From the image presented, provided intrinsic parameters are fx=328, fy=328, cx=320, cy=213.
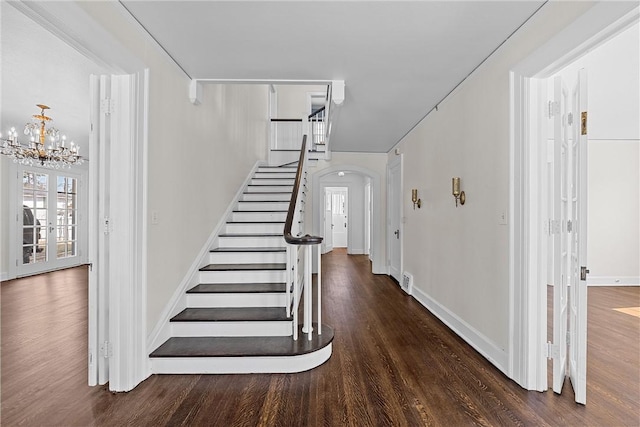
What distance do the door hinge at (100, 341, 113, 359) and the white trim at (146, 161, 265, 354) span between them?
24cm

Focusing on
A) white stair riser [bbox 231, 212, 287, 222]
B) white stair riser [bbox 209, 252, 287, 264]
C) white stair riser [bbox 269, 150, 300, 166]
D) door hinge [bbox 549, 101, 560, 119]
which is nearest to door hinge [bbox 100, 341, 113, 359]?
white stair riser [bbox 209, 252, 287, 264]

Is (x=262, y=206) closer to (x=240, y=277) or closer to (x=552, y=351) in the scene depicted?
(x=240, y=277)

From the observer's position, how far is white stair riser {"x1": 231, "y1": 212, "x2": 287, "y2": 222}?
456 cm

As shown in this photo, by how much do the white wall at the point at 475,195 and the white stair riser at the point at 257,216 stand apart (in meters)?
1.99

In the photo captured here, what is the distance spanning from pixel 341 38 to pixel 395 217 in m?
4.21

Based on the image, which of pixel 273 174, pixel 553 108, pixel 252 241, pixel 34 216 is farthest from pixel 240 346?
pixel 34 216

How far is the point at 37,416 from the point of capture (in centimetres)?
195

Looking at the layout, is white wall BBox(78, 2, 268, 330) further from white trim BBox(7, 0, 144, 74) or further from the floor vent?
the floor vent

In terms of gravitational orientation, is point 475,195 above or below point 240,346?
above

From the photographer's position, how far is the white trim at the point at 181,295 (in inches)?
101

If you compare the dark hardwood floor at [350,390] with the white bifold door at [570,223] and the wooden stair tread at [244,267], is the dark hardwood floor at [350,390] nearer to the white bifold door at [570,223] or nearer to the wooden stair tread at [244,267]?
the white bifold door at [570,223]

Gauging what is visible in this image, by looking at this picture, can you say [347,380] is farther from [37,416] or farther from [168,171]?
[168,171]

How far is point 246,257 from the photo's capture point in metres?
3.79

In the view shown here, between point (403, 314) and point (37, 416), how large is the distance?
3.34 metres
